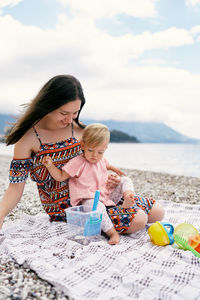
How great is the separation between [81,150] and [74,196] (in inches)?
21.9

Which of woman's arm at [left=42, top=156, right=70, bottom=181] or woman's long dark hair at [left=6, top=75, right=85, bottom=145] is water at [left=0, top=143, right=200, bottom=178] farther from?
woman's arm at [left=42, top=156, right=70, bottom=181]

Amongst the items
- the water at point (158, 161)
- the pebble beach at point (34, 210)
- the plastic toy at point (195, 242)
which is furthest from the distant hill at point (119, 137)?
the plastic toy at point (195, 242)

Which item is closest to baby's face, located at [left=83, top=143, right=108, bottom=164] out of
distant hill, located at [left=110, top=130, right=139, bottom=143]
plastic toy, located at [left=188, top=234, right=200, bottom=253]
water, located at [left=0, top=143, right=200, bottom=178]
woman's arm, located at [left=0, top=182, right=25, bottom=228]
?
woman's arm, located at [left=0, top=182, right=25, bottom=228]

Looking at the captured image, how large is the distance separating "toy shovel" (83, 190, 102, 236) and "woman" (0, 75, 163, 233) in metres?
0.25

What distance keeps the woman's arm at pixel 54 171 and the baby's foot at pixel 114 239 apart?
0.79 meters

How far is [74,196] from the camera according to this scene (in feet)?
10.6

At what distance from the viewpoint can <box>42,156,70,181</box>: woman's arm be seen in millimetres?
3174

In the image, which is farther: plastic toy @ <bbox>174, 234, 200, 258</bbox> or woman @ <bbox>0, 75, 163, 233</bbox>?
woman @ <bbox>0, 75, 163, 233</bbox>

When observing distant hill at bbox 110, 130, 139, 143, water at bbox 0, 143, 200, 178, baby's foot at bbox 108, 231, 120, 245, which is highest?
baby's foot at bbox 108, 231, 120, 245

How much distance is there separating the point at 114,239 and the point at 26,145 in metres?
1.36

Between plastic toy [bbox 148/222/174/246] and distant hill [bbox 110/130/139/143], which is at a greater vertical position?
plastic toy [bbox 148/222/174/246]

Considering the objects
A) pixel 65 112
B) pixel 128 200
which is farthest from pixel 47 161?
pixel 128 200

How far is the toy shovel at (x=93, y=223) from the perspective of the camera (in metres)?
3.00

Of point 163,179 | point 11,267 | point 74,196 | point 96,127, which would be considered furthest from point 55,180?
point 163,179
